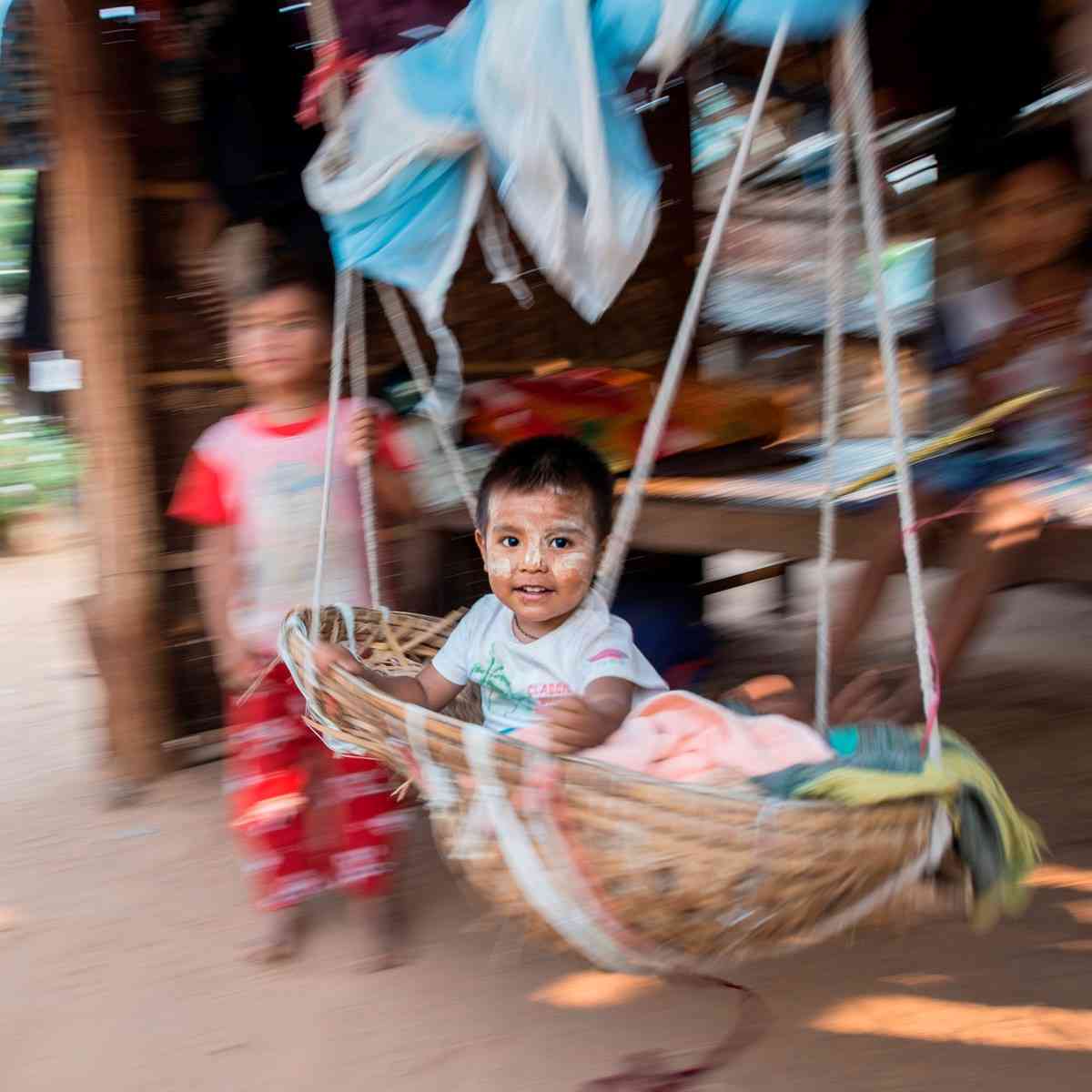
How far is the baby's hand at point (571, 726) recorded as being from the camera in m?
1.59

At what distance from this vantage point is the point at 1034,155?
2547 mm

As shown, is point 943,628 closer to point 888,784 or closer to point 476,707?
point 476,707

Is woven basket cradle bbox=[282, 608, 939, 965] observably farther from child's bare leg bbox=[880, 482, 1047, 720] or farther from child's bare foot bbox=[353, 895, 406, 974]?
child's bare leg bbox=[880, 482, 1047, 720]

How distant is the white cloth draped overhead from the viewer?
4.61 feet

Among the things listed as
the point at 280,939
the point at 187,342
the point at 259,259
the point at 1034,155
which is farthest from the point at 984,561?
the point at 187,342

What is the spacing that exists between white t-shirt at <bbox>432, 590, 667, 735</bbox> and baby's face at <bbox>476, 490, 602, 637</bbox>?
43 millimetres

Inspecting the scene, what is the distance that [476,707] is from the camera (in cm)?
203

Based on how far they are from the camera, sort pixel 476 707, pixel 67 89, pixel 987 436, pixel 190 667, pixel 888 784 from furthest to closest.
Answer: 1. pixel 190 667
2. pixel 67 89
3. pixel 987 436
4. pixel 476 707
5. pixel 888 784

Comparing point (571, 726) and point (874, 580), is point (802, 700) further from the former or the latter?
point (571, 726)

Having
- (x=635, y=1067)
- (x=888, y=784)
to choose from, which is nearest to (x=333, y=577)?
(x=635, y=1067)

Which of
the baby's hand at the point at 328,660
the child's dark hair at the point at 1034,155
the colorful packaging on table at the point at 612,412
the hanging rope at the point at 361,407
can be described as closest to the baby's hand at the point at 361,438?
the hanging rope at the point at 361,407

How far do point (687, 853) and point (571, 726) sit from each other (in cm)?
34

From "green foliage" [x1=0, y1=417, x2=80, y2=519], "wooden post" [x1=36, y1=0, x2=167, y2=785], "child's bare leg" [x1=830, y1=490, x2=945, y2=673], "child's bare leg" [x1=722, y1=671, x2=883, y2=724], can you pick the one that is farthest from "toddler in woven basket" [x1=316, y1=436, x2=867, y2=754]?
"green foliage" [x1=0, y1=417, x2=80, y2=519]

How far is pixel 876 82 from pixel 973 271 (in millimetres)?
1197
